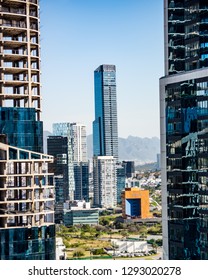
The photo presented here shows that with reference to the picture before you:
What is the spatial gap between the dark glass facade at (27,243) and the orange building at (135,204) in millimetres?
12914

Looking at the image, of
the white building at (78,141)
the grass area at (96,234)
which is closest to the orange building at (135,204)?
the grass area at (96,234)

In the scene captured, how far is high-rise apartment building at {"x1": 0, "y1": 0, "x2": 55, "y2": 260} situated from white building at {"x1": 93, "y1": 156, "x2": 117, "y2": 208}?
568 inches

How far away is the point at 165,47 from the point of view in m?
6.07

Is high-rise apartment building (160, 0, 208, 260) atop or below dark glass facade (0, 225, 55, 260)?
atop

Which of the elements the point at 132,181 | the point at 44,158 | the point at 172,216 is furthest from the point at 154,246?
the point at 132,181

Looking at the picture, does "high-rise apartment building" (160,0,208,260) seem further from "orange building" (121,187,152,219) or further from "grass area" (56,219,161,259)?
"orange building" (121,187,152,219)

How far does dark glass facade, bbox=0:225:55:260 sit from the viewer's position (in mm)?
5188

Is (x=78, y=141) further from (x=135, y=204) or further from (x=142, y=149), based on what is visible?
(x=142, y=149)

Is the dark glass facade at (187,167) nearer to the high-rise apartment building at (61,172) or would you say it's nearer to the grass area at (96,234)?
the grass area at (96,234)

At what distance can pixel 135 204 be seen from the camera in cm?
1856

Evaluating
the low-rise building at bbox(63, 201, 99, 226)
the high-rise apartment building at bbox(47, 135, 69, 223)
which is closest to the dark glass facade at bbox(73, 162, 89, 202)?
the high-rise apartment building at bbox(47, 135, 69, 223)

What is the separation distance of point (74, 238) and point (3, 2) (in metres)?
9.89

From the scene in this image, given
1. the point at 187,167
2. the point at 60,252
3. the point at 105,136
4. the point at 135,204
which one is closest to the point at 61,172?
the point at 105,136

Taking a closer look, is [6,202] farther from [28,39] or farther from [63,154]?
[63,154]
